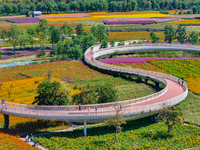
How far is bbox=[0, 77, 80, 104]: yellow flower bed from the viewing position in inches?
2421

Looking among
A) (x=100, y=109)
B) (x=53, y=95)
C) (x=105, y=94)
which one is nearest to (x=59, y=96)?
(x=53, y=95)

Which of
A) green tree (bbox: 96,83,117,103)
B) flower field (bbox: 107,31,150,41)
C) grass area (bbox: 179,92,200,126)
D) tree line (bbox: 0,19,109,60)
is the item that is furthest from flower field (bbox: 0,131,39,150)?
flower field (bbox: 107,31,150,41)

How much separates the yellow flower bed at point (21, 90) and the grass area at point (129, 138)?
1746cm

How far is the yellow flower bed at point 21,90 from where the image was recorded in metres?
61.5

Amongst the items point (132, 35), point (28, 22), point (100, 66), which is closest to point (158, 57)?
point (100, 66)

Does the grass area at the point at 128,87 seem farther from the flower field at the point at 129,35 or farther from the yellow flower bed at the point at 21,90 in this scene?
the flower field at the point at 129,35

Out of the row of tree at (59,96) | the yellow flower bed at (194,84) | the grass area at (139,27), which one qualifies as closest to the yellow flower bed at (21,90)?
the row of tree at (59,96)

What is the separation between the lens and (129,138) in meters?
45.8

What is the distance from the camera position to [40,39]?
431ft

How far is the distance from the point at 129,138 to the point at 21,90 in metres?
31.0

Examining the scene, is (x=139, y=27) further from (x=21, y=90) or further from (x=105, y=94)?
(x=105, y=94)

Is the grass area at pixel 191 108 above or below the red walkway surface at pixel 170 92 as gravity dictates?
below

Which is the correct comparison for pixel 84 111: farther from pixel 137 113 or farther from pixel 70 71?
pixel 70 71

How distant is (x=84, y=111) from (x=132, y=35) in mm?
95313
